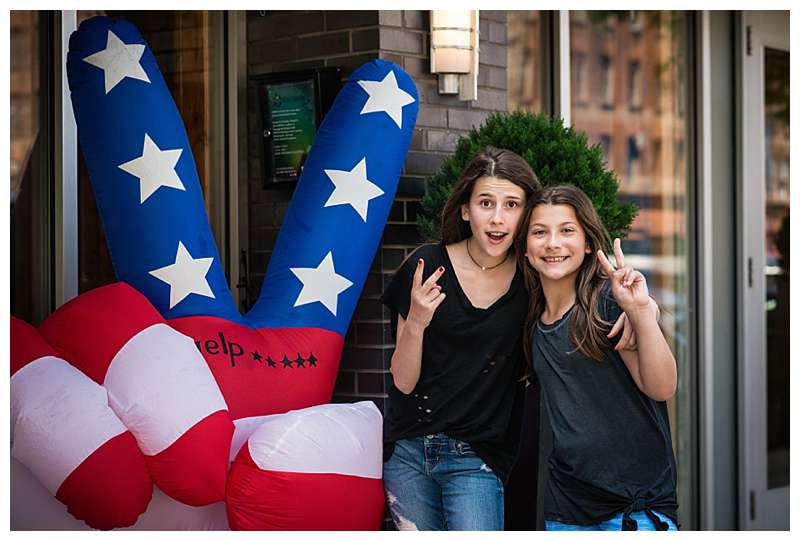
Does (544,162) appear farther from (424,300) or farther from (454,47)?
(424,300)

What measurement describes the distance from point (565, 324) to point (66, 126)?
202 cm

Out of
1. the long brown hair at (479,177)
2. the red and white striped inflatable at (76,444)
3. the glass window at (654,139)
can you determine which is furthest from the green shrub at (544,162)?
the glass window at (654,139)

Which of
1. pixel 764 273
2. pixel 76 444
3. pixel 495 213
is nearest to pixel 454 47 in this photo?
pixel 495 213

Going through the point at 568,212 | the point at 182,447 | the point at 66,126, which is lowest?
the point at 182,447

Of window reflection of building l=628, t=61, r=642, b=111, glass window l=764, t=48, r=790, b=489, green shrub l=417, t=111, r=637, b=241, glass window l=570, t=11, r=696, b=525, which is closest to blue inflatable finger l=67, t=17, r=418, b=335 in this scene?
green shrub l=417, t=111, r=637, b=241

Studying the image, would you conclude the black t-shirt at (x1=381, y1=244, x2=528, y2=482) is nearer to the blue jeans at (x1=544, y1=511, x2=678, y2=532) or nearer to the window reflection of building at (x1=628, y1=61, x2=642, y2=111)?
the blue jeans at (x1=544, y1=511, x2=678, y2=532)

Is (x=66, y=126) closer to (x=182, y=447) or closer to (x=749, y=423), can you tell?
(x=182, y=447)

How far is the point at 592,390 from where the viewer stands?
265 centimetres

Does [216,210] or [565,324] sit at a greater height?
[216,210]

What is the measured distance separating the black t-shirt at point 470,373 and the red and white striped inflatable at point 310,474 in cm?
17

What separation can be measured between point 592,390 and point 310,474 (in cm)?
78

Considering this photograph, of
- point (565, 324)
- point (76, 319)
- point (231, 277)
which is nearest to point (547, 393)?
point (565, 324)

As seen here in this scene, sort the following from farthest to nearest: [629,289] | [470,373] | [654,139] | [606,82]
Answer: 1. [654,139]
2. [606,82]
3. [470,373]
4. [629,289]

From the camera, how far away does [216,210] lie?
4.14 meters
